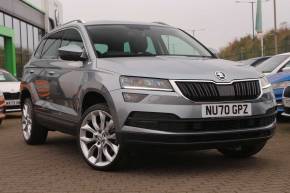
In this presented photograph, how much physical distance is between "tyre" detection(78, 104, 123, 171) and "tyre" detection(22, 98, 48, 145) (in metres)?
2.12

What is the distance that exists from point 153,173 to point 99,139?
0.70 m

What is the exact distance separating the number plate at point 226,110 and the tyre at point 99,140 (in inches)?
37.7

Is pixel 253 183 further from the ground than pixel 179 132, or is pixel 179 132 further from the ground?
pixel 179 132

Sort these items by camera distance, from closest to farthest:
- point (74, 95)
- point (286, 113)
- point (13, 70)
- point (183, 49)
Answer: point (74, 95) → point (183, 49) → point (286, 113) → point (13, 70)

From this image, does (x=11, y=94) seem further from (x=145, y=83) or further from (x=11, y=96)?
(x=145, y=83)

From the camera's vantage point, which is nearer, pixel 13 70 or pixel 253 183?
pixel 253 183

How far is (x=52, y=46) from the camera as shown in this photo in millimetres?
7961

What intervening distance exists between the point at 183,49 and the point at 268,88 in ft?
4.53

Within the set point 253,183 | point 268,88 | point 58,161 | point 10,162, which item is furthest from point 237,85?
point 10,162

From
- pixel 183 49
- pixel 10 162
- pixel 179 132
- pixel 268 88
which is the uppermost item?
pixel 183 49

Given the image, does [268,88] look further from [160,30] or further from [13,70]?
[13,70]

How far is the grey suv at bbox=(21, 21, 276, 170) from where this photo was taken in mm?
5395

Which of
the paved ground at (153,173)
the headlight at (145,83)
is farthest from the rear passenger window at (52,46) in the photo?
the headlight at (145,83)

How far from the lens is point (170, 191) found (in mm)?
A: 4891
